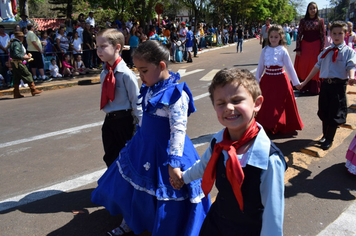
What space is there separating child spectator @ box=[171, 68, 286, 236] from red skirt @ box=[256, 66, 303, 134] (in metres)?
3.97

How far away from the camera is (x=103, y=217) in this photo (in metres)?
3.64

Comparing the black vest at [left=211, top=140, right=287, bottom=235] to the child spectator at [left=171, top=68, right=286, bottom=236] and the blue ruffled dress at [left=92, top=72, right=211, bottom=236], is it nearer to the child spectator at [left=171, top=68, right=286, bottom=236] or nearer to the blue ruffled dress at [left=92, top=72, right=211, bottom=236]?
the child spectator at [left=171, top=68, right=286, bottom=236]

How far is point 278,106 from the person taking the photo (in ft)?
19.5

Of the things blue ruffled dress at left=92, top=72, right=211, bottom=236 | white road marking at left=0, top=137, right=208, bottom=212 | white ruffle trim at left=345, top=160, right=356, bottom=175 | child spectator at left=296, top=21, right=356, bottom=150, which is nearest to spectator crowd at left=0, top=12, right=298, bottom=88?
child spectator at left=296, top=21, right=356, bottom=150

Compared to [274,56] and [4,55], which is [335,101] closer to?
[274,56]

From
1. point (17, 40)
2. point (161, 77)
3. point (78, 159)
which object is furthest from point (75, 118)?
point (161, 77)

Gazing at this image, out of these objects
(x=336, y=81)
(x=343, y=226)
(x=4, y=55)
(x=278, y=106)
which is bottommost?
(x=343, y=226)

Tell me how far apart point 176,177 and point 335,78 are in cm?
366

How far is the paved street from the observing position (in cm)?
353

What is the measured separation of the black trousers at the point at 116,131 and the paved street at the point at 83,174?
693mm

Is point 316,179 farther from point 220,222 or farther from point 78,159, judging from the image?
point 78,159

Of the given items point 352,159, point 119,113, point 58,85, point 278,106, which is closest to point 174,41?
point 58,85

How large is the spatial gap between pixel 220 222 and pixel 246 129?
62 centimetres

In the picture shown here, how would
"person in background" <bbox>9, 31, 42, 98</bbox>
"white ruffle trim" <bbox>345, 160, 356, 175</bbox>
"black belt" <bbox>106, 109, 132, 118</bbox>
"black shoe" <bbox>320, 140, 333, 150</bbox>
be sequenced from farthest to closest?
"person in background" <bbox>9, 31, 42, 98</bbox>, "black shoe" <bbox>320, 140, 333, 150</bbox>, "white ruffle trim" <bbox>345, 160, 356, 175</bbox>, "black belt" <bbox>106, 109, 132, 118</bbox>
